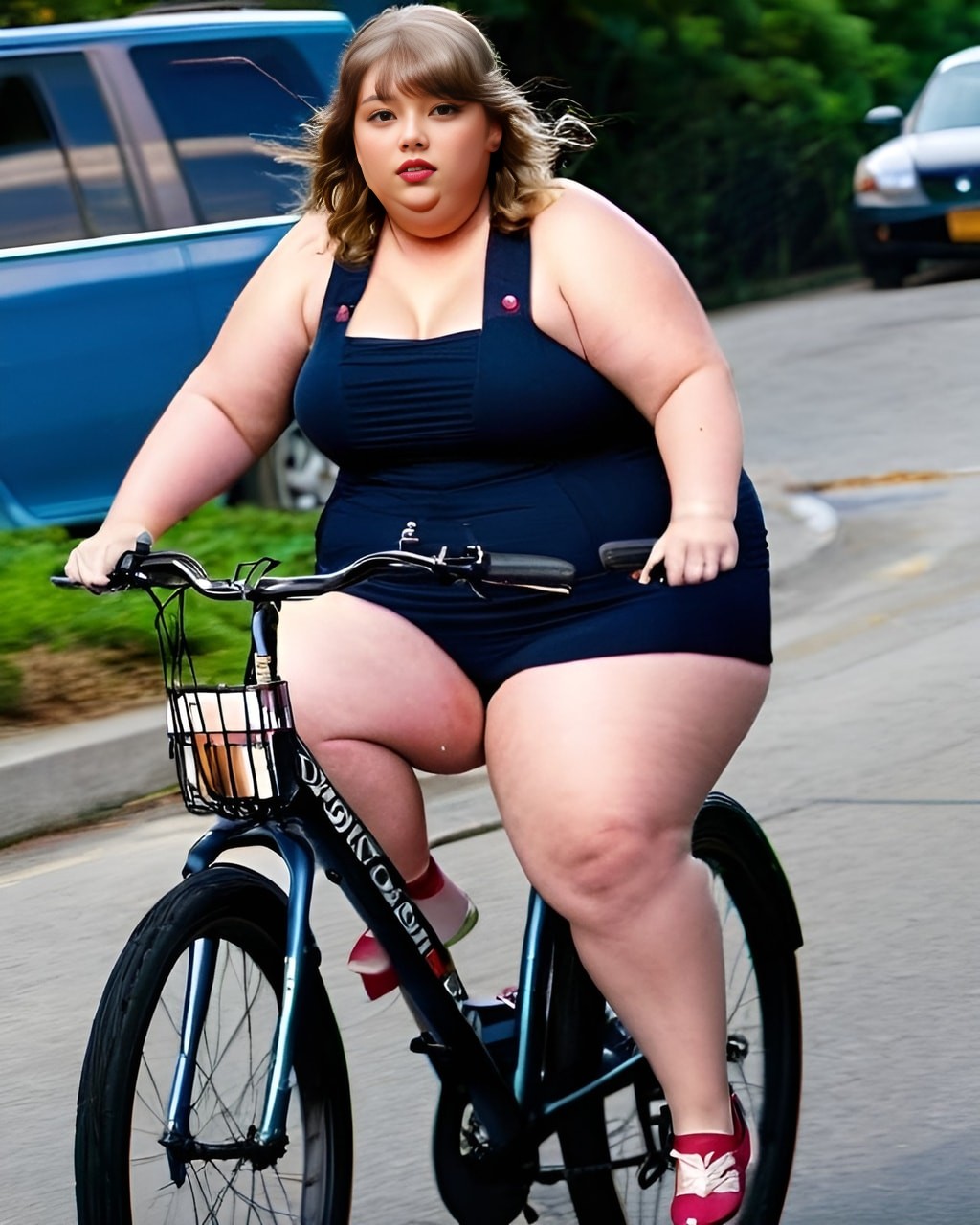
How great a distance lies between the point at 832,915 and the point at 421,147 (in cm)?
249

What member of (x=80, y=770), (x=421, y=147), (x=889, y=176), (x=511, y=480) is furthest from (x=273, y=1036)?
(x=889, y=176)

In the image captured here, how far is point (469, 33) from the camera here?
115 inches

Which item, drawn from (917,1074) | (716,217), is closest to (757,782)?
(917,1074)

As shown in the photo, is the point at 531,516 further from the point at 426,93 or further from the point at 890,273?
the point at 890,273

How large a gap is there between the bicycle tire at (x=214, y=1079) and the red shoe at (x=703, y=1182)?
402mm

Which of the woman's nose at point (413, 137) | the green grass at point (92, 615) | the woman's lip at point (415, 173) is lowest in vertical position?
the green grass at point (92, 615)

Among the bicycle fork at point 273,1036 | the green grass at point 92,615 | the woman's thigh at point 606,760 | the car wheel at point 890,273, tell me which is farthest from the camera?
the car wheel at point 890,273

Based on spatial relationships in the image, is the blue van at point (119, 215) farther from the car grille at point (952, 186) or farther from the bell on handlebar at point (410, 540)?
the car grille at point (952, 186)

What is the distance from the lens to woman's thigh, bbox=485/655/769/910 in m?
2.80

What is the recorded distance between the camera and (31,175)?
8.45 meters

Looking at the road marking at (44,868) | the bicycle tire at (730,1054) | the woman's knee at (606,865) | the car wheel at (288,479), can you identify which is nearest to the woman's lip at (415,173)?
the woman's knee at (606,865)

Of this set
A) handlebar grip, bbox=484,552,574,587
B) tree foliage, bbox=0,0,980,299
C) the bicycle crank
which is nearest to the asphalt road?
the bicycle crank

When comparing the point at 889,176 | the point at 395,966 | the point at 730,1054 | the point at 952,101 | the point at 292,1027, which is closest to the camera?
the point at 292,1027

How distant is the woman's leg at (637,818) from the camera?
2.81 meters
